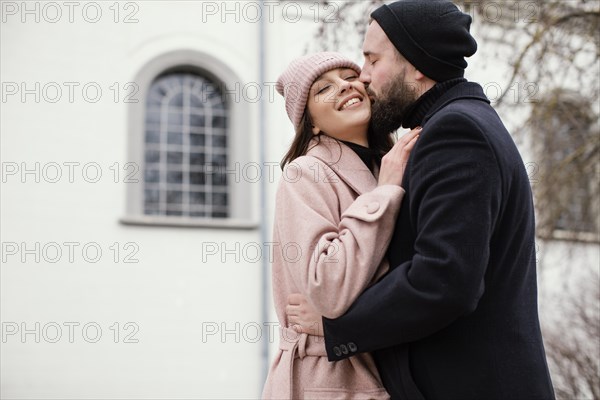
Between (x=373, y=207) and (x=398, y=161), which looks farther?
(x=398, y=161)

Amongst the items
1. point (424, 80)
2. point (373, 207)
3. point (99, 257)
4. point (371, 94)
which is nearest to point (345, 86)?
point (371, 94)

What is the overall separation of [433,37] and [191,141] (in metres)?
10.8

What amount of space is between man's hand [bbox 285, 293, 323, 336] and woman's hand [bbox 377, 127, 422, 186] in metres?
0.40

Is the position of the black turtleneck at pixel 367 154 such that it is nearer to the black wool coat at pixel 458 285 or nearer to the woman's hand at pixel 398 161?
the woman's hand at pixel 398 161

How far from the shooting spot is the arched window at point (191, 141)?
1313cm

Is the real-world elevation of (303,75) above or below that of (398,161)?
above

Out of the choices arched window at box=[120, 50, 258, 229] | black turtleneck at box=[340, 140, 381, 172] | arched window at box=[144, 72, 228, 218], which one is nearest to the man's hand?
black turtleneck at box=[340, 140, 381, 172]

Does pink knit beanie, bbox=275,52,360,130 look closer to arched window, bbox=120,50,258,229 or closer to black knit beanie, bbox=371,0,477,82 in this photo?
black knit beanie, bbox=371,0,477,82

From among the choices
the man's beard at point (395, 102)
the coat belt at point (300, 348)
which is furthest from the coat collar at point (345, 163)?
the coat belt at point (300, 348)

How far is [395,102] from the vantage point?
2936 mm

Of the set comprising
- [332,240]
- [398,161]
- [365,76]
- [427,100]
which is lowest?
[332,240]

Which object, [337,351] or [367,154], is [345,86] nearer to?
[367,154]

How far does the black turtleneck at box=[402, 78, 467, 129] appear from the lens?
2865 mm

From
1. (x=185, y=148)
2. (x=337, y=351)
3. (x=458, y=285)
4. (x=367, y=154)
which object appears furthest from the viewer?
(x=185, y=148)
